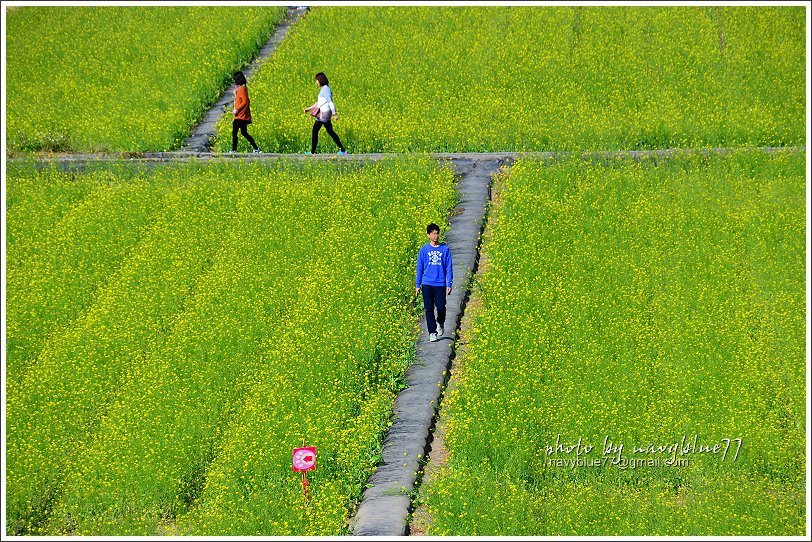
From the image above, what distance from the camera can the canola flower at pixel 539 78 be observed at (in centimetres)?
2055

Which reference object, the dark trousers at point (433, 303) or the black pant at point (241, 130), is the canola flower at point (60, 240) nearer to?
the black pant at point (241, 130)

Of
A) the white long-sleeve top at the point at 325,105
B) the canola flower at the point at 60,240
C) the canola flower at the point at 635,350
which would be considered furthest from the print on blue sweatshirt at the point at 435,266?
the white long-sleeve top at the point at 325,105

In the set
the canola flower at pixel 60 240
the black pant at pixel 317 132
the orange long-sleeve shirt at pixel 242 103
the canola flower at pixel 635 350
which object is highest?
the orange long-sleeve shirt at pixel 242 103

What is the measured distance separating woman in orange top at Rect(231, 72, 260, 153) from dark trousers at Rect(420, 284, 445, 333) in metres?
6.58

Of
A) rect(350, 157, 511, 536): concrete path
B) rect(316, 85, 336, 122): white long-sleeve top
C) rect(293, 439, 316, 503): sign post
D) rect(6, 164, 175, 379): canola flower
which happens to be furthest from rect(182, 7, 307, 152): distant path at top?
rect(293, 439, 316, 503): sign post

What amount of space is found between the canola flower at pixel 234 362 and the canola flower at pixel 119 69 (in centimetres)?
306

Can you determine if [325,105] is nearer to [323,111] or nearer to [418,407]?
[323,111]

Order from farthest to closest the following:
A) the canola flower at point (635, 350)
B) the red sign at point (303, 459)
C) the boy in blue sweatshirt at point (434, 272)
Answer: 1. the boy in blue sweatshirt at point (434, 272)
2. the red sign at point (303, 459)
3. the canola flower at point (635, 350)

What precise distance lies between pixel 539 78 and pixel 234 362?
35.3ft

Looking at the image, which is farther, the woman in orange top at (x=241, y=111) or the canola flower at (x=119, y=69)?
the canola flower at (x=119, y=69)

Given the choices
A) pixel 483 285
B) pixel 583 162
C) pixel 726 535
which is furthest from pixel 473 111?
pixel 726 535

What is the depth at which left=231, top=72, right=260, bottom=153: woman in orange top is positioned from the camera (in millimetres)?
19672

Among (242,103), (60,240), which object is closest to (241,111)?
(242,103)

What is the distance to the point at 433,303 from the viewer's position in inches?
568
